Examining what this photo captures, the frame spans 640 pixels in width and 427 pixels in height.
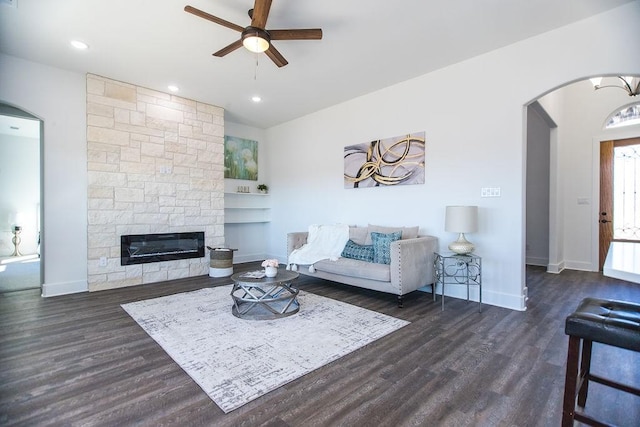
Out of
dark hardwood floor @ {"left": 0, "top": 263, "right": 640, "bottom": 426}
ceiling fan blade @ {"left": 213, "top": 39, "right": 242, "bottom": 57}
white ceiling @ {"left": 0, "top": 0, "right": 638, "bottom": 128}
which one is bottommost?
dark hardwood floor @ {"left": 0, "top": 263, "right": 640, "bottom": 426}

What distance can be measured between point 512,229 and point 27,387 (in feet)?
14.5

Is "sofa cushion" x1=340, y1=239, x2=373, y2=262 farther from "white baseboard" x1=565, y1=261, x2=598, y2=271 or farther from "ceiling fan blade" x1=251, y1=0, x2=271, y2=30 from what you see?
"white baseboard" x1=565, y1=261, x2=598, y2=271

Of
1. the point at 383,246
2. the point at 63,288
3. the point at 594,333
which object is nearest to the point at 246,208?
the point at 63,288

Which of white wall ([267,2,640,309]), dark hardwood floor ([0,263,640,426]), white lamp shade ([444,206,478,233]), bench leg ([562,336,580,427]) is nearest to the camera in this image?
bench leg ([562,336,580,427])

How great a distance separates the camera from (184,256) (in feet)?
16.4

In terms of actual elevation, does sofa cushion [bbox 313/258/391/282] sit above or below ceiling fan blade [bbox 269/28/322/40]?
below

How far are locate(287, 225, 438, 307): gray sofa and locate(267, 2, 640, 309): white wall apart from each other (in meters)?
0.41

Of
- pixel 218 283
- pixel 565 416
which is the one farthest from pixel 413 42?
pixel 218 283

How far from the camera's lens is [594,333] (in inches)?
52.4

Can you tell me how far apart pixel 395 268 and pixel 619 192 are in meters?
4.91

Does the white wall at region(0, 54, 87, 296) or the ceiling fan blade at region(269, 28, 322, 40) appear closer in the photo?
the ceiling fan blade at region(269, 28, 322, 40)

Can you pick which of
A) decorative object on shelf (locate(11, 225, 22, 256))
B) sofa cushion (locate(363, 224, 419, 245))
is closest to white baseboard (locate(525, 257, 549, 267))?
sofa cushion (locate(363, 224, 419, 245))

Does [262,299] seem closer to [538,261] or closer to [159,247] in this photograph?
[159,247]

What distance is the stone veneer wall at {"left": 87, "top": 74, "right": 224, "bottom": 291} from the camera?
167 inches
